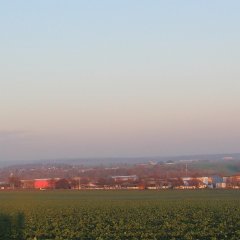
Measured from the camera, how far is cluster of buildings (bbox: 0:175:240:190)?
397ft

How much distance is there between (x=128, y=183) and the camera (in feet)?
433

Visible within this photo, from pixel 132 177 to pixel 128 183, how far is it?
4.65 m

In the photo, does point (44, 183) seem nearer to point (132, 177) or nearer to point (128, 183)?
point (132, 177)

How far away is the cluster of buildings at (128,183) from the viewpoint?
397 ft

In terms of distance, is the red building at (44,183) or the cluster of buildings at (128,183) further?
the red building at (44,183)

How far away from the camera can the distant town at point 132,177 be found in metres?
120

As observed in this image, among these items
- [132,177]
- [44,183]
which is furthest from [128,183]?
[44,183]

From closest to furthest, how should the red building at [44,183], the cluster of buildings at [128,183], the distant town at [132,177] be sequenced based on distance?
the distant town at [132,177], the cluster of buildings at [128,183], the red building at [44,183]

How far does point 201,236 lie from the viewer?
2862cm

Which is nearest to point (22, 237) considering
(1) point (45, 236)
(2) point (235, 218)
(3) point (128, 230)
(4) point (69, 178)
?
(1) point (45, 236)

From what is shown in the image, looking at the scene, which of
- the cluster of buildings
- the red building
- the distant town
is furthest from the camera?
the red building

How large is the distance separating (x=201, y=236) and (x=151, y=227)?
545cm

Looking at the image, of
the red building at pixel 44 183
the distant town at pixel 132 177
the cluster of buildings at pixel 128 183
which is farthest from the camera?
the red building at pixel 44 183

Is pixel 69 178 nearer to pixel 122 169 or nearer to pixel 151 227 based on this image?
pixel 122 169
